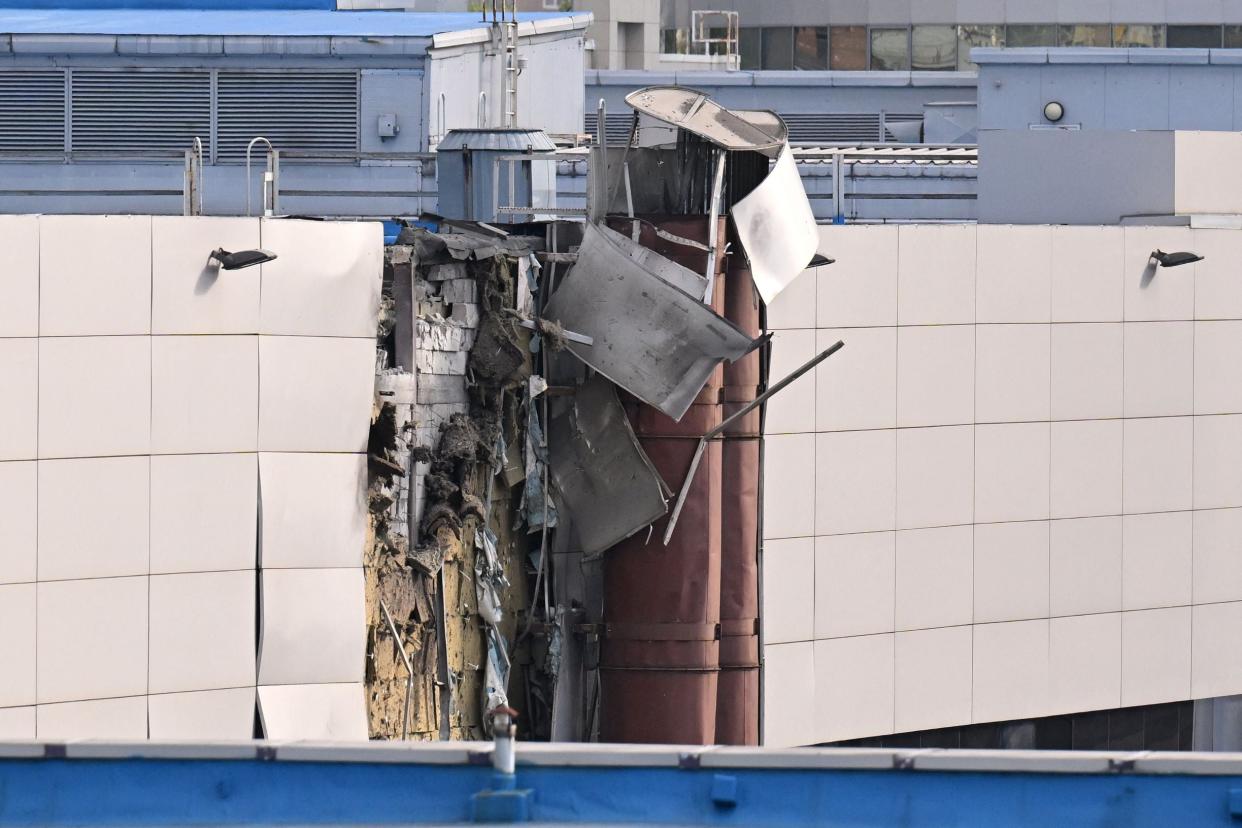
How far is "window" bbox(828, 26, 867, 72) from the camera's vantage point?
5109 cm

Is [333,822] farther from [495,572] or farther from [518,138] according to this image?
[518,138]

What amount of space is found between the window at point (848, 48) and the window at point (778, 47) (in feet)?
3.28

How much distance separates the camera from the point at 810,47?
51.6 m

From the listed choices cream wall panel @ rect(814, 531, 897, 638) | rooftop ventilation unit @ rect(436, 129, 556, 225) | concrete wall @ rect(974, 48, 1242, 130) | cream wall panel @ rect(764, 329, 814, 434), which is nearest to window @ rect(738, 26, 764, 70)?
concrete wall @ rect(974, 48, 1242, 130)

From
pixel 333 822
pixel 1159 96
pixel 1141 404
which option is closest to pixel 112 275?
pixel 333 822

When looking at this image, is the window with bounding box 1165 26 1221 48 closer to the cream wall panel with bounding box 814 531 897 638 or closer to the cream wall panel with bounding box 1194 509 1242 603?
the cream wall panel with bounding box 1194 509 1242 603

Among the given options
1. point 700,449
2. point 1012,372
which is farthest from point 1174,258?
point 700,449

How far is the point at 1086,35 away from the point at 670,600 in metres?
41.0

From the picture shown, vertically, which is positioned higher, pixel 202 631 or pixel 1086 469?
pixel 1086 469

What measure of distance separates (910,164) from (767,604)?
33.5ft

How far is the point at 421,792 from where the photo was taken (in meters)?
6.76

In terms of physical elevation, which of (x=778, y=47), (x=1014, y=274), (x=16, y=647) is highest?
(x=778, y=47)

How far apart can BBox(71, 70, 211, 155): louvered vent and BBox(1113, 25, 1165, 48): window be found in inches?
1356

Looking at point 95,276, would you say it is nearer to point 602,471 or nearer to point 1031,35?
point 602,471
